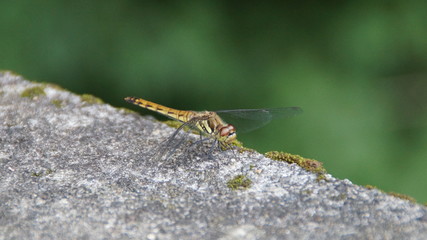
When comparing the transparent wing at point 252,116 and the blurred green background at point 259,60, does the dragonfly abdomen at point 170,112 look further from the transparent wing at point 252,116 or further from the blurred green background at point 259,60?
the blurred green background at point 259,60

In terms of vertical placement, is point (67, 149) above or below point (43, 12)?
below

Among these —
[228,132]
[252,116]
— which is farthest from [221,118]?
[228,132]

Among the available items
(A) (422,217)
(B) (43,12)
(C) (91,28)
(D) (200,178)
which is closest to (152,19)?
(C) (91,28)

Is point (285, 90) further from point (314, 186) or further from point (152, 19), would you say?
point (314, 186)

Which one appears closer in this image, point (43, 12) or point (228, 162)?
point (228, 162)

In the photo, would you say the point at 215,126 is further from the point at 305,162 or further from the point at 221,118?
the point at 305,162

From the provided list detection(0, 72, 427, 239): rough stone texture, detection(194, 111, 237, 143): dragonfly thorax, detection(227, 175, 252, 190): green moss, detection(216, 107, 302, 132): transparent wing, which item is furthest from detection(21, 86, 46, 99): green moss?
detection(227, 175, 252, 190): green moss

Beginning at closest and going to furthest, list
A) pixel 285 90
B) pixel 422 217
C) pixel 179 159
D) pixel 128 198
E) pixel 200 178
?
pixel 422 217 < pixel 128 198 < pixel 200 178 < pixel 179 159 < pixel 285 90

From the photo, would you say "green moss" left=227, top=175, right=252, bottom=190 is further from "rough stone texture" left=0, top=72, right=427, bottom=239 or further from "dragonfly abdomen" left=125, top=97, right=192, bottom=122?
"dragonfly abdomen" left=125, top=97, right=192, bottom=122
